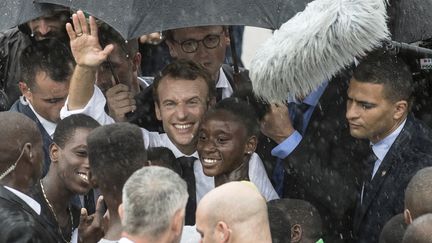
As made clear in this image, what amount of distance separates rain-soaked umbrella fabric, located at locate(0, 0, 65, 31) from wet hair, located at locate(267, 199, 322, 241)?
1.79 meters

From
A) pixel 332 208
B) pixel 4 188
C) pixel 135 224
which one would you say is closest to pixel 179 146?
pixel 332 208

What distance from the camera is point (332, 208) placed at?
7301mm

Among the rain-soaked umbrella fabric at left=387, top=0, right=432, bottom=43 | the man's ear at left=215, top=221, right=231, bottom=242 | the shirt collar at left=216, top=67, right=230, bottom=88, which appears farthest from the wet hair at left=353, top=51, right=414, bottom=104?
the man's ear at left=215, top=221, right=231, bottom=242

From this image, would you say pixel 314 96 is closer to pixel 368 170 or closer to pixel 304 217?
pixel 368 170

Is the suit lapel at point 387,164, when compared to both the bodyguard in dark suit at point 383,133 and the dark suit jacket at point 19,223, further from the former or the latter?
the dark suit jacket at point 19,223

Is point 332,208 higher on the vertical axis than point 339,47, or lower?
lower

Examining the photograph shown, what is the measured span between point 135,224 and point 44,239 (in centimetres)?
88

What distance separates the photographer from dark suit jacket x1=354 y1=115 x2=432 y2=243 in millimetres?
7051

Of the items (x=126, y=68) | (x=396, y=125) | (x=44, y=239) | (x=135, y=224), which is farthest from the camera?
(x=126, y=68)

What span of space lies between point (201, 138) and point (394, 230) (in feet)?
4.85

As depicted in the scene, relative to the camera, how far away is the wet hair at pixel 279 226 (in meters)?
6.34

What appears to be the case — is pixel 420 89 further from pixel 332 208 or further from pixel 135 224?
pixel 135 224

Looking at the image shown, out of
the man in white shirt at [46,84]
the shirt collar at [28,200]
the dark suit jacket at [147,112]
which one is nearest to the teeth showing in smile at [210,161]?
the dark suit jacket at [147,112]

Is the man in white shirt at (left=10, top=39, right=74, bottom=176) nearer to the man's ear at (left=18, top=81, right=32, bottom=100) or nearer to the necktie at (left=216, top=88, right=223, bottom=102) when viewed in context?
the man's ear at (left=18, top=81, right=32, bottom=100)
